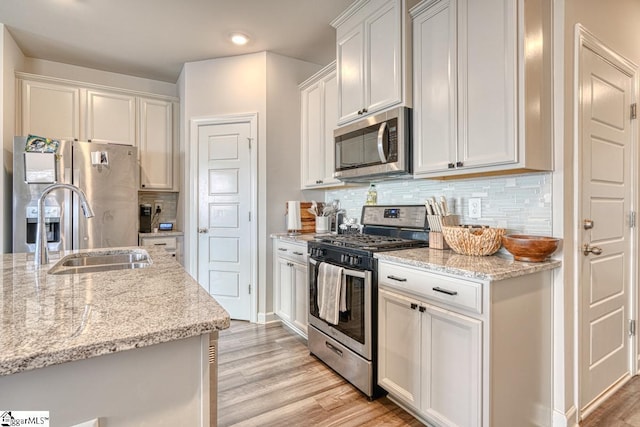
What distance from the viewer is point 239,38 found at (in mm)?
3176

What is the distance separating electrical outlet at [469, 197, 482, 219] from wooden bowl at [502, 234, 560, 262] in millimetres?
423

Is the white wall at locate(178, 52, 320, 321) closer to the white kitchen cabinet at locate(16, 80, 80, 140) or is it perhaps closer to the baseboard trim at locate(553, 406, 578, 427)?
the white kitchen cabinet at locate(16, 80, 80, 140)

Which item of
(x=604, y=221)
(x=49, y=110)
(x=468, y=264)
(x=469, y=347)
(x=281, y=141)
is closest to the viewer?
(x=469, y=347)

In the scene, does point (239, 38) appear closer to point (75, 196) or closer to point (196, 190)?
point (196, 190)

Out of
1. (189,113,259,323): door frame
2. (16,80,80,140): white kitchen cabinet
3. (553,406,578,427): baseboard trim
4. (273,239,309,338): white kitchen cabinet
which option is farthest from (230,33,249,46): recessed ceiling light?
(553,406,578,427): baseboard trim

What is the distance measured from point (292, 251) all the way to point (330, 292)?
841mm

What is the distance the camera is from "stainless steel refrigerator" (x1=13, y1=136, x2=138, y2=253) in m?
2.98

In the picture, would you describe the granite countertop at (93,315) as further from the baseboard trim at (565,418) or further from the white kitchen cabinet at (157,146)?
the white kitchen cabinet at (157,146)

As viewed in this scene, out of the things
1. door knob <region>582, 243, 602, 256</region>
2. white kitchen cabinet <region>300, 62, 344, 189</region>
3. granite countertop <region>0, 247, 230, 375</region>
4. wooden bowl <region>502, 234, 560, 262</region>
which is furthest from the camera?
→ white kitchen cabinet <region>300, 62, 344, 189</region>

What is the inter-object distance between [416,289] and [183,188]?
3.00m

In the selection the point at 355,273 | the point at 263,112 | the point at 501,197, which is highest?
the point at 263,112

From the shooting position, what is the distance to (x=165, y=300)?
99 centimetres

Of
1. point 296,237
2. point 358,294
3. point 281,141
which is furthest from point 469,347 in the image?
point 281,141

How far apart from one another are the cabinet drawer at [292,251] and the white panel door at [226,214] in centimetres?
36
